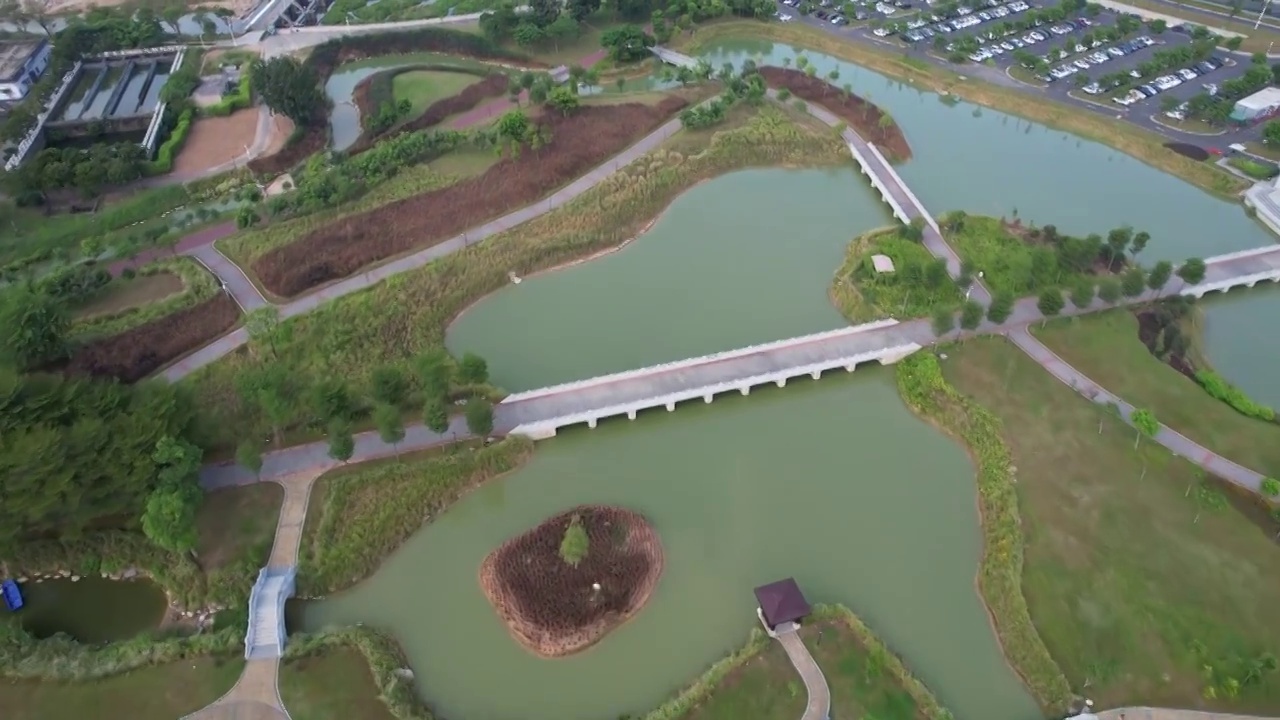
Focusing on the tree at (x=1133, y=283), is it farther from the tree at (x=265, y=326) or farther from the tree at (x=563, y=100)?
the tree at (x=265, y=326)

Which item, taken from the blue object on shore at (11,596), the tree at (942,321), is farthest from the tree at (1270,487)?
the blue object on shore at (11,596)

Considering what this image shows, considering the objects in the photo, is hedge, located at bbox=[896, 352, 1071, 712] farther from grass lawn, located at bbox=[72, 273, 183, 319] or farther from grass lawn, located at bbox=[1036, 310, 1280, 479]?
grass lawn, located at bbox=[72, 273, 183, 319]

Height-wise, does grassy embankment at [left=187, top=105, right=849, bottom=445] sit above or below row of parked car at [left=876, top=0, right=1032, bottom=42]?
below

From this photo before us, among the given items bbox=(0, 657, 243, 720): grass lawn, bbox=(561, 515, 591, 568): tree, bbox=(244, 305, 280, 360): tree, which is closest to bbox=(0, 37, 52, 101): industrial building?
bbox=(244, 305, 280, 360): tree

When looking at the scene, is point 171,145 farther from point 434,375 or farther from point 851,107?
point 851,107

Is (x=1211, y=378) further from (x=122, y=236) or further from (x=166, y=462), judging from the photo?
(x=122, y=236)
